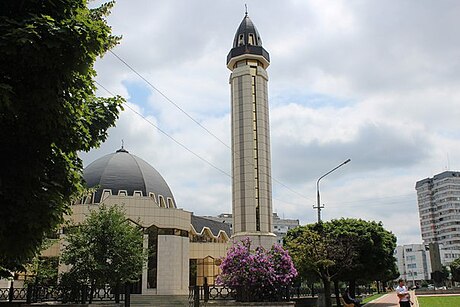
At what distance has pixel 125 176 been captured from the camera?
148ft

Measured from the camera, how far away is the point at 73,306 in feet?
62.1

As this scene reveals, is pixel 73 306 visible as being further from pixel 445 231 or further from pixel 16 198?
pixel 445 231

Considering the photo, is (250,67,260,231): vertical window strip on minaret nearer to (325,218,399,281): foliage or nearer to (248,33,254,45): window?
(248,33,254,45): window

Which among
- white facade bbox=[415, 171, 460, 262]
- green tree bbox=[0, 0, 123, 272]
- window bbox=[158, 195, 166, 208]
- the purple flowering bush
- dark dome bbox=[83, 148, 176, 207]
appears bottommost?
the purple flowering bush

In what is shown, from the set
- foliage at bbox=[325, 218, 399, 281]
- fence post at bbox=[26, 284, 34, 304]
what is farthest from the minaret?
fence post at bbox=[26, 284, 34, 304]

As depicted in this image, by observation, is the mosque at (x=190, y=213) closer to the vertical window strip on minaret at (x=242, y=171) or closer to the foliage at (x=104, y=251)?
the vertical window strip on minaret at (x=242, y=171)

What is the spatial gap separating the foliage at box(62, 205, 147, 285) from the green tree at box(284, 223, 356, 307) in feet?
26.1

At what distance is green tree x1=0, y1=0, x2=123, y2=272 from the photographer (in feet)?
24.0

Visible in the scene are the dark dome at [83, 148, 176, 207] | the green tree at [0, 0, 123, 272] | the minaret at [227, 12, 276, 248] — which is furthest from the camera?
the dark dome at [83, 148, 176, 207]

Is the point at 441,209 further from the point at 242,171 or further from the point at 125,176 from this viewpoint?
the point at 125,176

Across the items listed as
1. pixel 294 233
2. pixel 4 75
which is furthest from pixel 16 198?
pixel 294 233

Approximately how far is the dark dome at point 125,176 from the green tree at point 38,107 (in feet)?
114

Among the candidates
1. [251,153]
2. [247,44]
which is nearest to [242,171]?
[251,153]

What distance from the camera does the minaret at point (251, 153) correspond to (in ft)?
141
